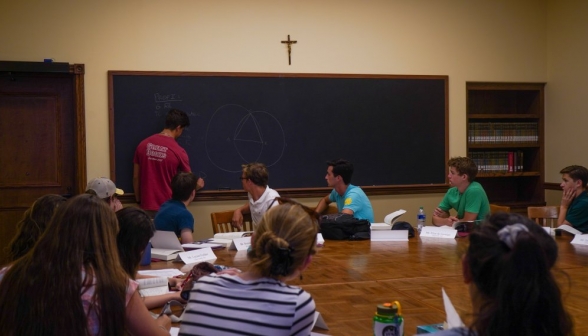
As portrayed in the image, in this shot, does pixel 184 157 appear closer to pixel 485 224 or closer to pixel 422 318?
pixel 422 318

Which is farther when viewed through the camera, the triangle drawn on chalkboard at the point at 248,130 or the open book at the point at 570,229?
the triangle drawn on chalkboard at the point at 248,130

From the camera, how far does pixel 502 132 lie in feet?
25.0

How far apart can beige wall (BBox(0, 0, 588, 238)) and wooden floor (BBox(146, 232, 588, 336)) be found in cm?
255

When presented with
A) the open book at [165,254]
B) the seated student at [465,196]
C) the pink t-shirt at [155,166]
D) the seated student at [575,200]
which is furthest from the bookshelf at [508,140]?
the open book at [165,254]

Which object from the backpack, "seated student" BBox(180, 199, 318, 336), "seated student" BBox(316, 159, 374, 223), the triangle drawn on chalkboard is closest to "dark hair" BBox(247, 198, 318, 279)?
"seated student" BBox(180, 199, 318, 336)

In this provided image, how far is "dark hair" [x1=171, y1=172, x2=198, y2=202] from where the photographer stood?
4.47 m

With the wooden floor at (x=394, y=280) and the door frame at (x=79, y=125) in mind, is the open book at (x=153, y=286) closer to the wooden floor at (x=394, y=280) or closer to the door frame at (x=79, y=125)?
the wooden floor at (x=394, y=280)

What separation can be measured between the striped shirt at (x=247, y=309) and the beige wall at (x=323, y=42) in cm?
461

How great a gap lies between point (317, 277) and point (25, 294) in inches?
71.5

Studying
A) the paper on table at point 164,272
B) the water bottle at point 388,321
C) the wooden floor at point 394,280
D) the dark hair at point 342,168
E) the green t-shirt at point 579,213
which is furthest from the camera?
the dark hair at point 342,168

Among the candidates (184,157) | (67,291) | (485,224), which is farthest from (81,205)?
(184,157)

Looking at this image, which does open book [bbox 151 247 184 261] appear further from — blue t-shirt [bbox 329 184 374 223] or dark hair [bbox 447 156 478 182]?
dark hair [bbox 447 156 478 182]

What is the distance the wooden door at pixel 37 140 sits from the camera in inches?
243

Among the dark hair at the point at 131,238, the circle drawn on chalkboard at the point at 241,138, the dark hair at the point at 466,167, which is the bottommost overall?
the dark hair at the point at 131,238
